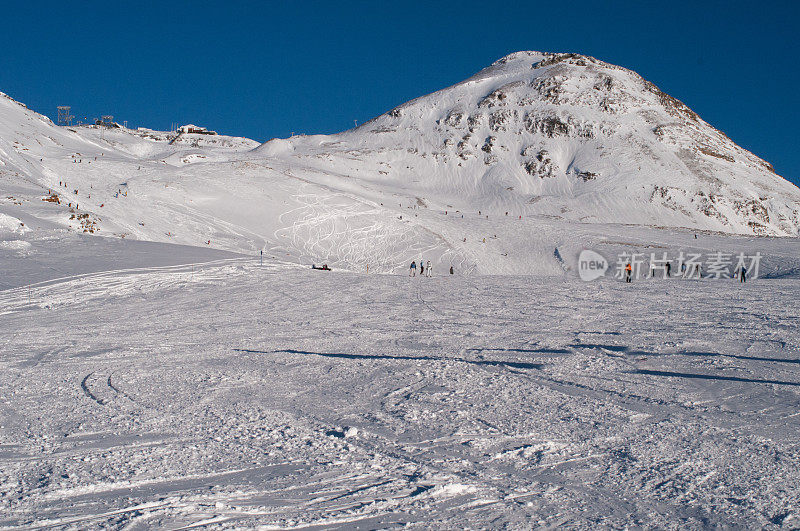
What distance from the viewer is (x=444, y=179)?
86750 millimetres

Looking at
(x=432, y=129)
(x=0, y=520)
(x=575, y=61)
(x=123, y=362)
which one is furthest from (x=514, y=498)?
(x=575, y=61)

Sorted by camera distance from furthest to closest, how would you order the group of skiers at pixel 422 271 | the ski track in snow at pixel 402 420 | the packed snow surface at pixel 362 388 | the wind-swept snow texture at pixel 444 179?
the wind-swept snow texture at pixel 444 179 < the group of skiers at pixel 422 271 < the packed snow surface at pixel 362 388 < the ski track in snow at pixel 402 420

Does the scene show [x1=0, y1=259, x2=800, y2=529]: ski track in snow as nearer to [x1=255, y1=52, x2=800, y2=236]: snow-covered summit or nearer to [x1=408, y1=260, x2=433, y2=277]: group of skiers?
[x1=408, y1=260, x2=433, y2=277]: group of skiers

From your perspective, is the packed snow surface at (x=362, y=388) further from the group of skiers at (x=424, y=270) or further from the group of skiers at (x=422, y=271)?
the group of skiers at (x=422, y=271)

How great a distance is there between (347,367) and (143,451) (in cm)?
446

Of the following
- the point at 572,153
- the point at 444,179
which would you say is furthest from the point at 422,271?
the point at 572,153

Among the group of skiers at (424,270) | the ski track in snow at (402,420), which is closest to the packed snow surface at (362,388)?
the ski track in snow at (402,420)

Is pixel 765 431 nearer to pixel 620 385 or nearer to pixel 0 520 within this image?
pixel 620 385

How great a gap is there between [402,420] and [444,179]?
81.2m

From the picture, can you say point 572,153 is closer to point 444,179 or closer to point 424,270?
point 444,179

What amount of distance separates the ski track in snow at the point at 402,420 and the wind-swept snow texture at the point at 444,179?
22569mm

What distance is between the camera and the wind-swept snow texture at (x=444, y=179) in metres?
39.9

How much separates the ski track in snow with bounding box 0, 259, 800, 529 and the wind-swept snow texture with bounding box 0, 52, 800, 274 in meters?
22.6

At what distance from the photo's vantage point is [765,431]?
6.70 meters
